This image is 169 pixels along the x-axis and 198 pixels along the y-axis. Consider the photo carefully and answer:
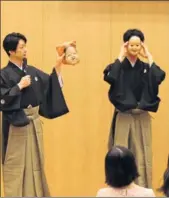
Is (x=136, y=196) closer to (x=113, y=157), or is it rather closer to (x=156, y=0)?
(x=113, y=157)

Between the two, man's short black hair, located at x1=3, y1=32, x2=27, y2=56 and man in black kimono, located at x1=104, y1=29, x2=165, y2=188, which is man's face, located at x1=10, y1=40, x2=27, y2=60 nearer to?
man's short black hair, located at x1=3, y1=32, x2=27, y2=56

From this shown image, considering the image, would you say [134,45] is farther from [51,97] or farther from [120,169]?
[120,169]

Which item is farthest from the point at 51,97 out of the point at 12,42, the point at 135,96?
the point at 135,96

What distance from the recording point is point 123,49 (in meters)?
4.00

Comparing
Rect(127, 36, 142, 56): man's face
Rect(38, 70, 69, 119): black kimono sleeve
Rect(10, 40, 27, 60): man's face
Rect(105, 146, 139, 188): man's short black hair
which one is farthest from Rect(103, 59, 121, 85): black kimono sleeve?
Rect(105, 146, 139, 188): man's short black hair

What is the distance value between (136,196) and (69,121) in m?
2.26

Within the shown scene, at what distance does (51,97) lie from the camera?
4035 millimetres

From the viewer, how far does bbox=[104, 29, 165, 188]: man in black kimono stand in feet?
13.0

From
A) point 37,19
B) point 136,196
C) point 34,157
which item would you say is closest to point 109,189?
point 136,196

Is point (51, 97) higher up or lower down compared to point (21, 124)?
higher up

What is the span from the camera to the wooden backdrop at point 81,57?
15.4 feet

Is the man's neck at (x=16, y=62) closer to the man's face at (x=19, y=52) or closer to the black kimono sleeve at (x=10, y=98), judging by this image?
the man's face at (x=19, y=52)

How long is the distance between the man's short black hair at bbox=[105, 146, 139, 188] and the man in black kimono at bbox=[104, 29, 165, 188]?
4.71ft

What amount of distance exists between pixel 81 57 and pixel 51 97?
82 cm
